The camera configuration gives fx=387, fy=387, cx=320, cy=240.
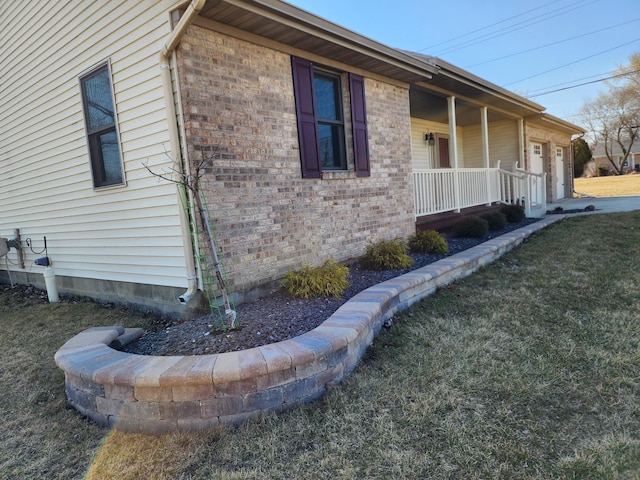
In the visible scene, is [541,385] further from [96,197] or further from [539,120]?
[539,120]

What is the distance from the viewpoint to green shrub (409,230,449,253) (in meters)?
6.06

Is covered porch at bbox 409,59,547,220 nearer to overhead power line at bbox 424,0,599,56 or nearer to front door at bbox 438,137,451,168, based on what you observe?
front door at bbox 438,137,451,168

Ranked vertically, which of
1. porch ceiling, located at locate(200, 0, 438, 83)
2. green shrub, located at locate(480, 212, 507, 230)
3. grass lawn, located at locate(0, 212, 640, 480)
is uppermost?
porch ceiling, located at locate(200, 0, 438, 83)

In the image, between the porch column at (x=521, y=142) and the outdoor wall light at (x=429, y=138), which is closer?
the outdoor wall light at (x=429, y=138)

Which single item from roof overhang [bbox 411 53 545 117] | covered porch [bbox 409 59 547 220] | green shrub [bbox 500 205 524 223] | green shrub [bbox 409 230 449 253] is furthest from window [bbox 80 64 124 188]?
green shrub [bbox 500 205 524 223]

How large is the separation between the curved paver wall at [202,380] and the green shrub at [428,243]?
11.5ft

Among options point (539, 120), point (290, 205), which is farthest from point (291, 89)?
point (539, 120)

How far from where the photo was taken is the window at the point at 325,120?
4.72m

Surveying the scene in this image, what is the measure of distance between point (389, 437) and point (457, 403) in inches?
21.1

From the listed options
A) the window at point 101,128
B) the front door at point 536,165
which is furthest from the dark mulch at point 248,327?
the front door at point 536,165

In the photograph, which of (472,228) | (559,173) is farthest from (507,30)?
(472,228)

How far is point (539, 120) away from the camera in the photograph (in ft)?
39.8

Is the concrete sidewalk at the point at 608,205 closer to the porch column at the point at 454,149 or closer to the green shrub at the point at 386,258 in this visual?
the porch column at the point at 454,149

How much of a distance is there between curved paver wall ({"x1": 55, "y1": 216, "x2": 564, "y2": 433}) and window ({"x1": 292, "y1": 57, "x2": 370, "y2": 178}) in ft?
8.68
